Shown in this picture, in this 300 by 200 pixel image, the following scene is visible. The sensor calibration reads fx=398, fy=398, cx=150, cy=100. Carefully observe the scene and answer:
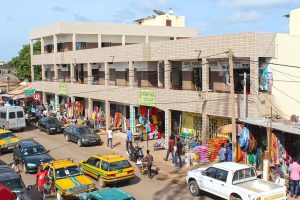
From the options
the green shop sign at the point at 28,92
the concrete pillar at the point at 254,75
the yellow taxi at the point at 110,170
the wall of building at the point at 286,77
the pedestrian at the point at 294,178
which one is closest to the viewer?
the pedestrian at the point at 294,178

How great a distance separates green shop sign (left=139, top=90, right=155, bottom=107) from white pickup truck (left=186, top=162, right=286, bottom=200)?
12.1 m

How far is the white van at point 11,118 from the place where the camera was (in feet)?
120

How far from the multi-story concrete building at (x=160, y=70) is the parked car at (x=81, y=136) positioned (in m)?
3.69

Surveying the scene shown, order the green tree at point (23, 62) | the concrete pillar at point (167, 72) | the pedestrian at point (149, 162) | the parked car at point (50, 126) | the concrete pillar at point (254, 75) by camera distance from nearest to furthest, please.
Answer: the pedestrian at point (149, 162) → the concrete pillar at point (254, 75) → the concrete pillar at point (167, 72) → the parked car at point (50, 126) → the green tree at point (23, 62)

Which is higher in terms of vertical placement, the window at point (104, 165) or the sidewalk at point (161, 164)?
the window at point (104, 165)

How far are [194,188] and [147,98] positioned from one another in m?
12.9

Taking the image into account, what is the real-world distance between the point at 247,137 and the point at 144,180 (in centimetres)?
579

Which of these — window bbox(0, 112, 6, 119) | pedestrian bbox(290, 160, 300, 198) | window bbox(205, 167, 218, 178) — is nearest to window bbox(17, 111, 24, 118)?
window bbox(0, 112, 6, 119)

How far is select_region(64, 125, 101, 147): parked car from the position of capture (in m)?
29.9

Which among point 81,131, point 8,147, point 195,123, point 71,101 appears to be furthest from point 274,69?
point 71,101

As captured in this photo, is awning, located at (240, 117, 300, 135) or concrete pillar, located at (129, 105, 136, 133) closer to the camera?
awning, located at (240, 117, 300, 135)

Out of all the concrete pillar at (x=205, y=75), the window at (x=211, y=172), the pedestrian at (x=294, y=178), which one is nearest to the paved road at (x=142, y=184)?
the window at (x=211, y=172)

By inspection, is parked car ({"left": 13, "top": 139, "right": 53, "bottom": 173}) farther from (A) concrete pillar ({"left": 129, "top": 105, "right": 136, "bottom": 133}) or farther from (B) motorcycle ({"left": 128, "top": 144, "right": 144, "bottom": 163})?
(A) concrete pillar ({"left": 129, "top": 105, "right": 136, "bottom": 133})

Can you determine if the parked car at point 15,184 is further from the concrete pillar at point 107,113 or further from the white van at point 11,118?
the white van at point 11,118
